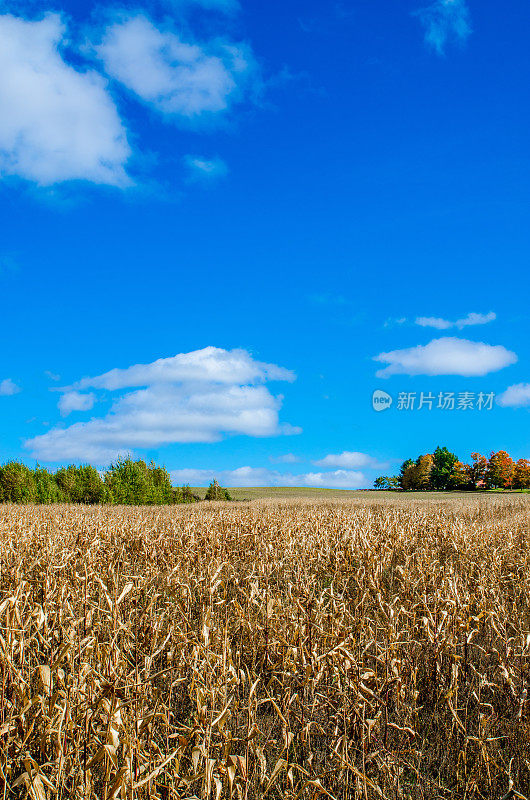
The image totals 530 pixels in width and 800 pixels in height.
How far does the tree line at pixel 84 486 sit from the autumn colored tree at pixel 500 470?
68.8 metres

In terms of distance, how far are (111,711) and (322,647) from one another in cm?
203

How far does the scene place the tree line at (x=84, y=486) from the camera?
30766mm

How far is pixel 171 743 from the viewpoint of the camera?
3180 mm

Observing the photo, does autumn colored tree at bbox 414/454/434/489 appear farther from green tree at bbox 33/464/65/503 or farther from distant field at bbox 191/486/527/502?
green tree at bbox 33/464/65/503

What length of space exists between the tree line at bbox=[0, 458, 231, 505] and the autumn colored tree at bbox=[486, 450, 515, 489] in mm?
68751

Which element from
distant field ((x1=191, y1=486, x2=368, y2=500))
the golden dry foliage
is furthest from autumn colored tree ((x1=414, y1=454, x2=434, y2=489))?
the golden dry foliage

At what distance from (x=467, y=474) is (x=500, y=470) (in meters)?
5.51

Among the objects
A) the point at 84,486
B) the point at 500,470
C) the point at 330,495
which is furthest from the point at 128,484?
the point at 500,470

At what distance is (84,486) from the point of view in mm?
32406

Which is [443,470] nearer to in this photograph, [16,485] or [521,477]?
[521,477]

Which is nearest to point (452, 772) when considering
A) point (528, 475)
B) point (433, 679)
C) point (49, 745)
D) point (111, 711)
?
point (433, 679)

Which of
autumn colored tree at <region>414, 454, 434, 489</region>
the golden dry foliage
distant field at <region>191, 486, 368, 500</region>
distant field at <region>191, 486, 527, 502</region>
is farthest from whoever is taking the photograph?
autumn colored tree at <region>414, 454, 434, 489</region>

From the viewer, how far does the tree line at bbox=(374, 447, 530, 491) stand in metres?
86.8

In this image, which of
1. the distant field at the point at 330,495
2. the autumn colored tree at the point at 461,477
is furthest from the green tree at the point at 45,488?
the autumn colored tree at the point at 461,477
